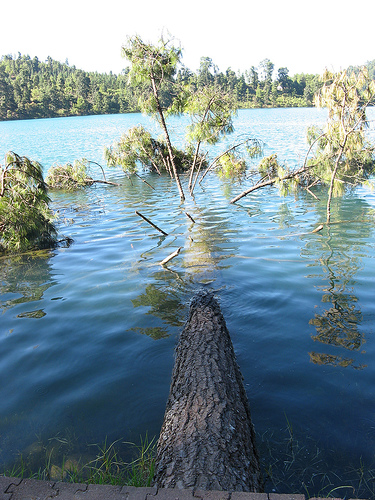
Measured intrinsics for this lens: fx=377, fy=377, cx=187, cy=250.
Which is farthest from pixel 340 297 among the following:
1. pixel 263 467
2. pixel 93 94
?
pixel 93 94

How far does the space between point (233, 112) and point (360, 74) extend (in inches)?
205

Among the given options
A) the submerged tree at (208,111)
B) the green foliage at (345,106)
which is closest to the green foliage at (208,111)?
the submerged tree at (208,111)

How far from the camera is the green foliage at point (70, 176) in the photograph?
18062 millimetres

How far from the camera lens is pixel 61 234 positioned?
11555 millimetres

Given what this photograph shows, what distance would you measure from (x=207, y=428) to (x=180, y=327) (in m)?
2.75

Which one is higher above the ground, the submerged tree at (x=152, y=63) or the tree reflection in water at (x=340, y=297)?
the submerged tree at (x=152, y=63)

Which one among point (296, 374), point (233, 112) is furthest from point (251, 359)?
point (233, 112)

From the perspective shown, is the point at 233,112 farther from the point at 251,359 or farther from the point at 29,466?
the point at 29,466

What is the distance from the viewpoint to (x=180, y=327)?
19.5 ft

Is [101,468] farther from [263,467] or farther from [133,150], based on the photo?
[133,150]

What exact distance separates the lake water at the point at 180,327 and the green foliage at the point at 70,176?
7118 mm

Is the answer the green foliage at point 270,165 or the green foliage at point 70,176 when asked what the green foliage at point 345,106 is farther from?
the green foliage at point 70,176

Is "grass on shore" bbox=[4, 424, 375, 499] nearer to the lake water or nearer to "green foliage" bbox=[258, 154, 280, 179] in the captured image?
the lake water

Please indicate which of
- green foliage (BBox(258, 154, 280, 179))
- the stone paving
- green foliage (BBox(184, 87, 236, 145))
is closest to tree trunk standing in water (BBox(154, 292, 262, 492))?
the stone paving
